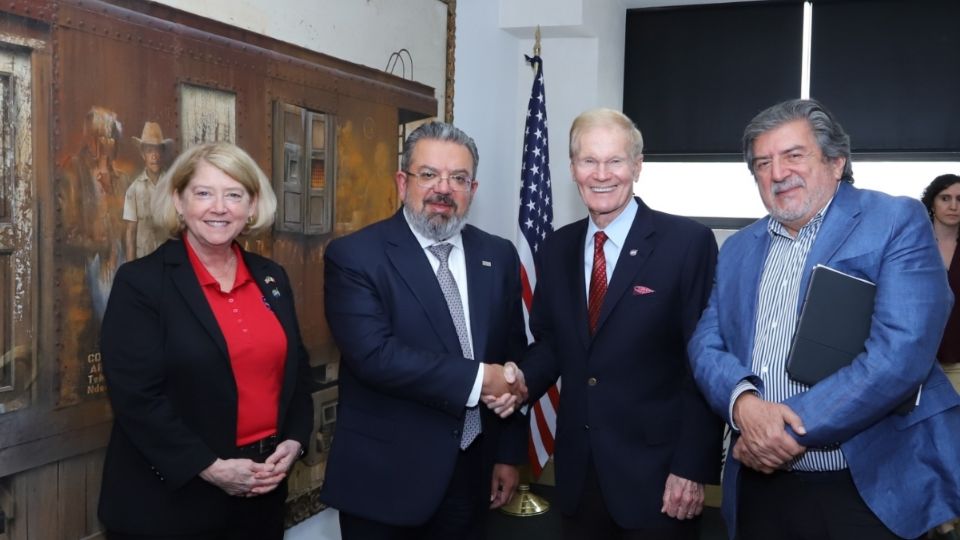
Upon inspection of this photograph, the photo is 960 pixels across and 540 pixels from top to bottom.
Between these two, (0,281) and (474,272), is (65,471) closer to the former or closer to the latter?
(0,281)

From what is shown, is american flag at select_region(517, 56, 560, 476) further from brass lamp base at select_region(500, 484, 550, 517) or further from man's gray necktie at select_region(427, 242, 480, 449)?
man's gray necktie at select_region(427, 242, 480, 449)

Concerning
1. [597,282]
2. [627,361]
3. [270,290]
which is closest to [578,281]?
[597,282]

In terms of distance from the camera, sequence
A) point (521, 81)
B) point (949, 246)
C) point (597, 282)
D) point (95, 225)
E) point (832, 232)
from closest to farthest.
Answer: point (832, 232) < point (95, 225) < point (597, 282) < point (949, 246) < point (521, 81)

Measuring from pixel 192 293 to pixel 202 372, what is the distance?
0.20m

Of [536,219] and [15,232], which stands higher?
[536,219]

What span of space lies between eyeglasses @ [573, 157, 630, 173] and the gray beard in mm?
384

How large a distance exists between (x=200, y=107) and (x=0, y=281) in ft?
2.73

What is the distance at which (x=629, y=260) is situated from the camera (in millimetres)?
2215

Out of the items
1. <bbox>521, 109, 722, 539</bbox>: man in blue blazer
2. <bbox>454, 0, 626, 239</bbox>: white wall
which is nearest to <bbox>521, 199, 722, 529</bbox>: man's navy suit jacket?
<bbox>521, 109, 722, 539</bbox>: man in blue blazer

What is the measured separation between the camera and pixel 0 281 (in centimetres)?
191

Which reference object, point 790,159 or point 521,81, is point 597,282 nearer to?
point 790,159

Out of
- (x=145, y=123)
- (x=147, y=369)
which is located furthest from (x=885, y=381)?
(x=145, y=123)

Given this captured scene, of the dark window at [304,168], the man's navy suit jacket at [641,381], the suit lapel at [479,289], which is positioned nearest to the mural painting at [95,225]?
the dark window at [304,168]

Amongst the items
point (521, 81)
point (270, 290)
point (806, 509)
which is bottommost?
point (806, 509)
